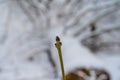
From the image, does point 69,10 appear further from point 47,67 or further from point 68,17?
point 47,67

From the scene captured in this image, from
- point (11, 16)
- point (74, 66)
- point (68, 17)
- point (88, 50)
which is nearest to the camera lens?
point (74, 66)

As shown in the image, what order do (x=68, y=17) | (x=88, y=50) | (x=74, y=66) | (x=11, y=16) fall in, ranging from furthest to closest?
(x=11, y=16), (x=68, y=17), (x=88, y=50), (x=74, y=66)

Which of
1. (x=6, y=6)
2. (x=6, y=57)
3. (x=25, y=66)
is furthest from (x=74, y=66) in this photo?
(x=6, y=6)

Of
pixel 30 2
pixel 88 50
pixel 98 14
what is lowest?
pixel 88 50

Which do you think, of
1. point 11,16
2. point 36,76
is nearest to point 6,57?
point 36,76

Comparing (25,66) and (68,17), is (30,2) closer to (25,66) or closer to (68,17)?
(68,17)

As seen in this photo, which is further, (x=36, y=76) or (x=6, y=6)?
(x=6, y=6)

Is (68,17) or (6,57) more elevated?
(68,17)
